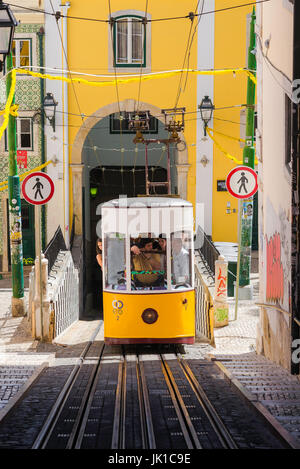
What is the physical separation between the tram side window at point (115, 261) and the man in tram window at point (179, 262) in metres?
0.80

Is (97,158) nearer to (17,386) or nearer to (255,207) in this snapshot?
(255,207)

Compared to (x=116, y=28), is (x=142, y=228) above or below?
below

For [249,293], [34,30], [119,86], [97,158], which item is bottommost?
[249,293]

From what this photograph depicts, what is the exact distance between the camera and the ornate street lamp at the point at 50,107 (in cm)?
2216

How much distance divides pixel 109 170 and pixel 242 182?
1469cm

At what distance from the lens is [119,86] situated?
2300 cm

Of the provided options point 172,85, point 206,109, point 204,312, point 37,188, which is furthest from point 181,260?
point 172,85

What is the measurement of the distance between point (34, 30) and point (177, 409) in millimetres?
18113

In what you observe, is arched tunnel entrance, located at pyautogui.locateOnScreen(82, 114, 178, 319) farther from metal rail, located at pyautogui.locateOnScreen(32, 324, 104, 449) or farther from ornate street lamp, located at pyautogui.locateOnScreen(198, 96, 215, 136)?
metal rail, located at pyautogui.locateOnScreen(32, 324, 104, 449)

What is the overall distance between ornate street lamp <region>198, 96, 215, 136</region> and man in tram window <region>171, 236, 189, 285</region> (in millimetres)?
11573

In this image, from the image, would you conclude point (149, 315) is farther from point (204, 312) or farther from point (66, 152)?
point (66, 152)

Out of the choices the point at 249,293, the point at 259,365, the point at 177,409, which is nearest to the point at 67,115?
the point at 249,293

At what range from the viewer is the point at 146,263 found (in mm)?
11109

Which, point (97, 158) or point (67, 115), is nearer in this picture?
point (67, 115)
